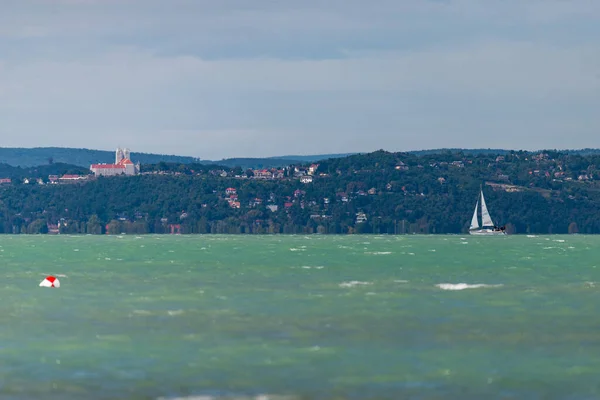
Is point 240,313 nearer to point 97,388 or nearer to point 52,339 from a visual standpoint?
point 52,339

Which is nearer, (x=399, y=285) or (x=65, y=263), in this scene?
(x=399, y=285)

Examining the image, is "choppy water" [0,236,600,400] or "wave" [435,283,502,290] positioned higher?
"choppy water" [0,236,600,400]

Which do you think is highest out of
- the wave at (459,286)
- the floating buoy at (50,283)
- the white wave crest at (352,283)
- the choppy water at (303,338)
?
the choppy water at (303,338)

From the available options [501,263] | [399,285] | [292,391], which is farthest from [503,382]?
[501,263]

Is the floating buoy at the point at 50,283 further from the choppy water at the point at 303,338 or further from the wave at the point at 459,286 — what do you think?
Result: the wave at the point at 459,286

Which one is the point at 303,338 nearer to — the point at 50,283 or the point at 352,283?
the point at 352,283

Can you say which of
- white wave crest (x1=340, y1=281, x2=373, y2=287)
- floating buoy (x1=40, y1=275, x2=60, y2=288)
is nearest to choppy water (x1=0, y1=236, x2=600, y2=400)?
white wave crest (x1=340, y1=281, x2=373, y2=287)

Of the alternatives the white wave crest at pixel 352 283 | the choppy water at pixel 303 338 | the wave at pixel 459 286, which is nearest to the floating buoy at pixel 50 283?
the choppy water at pixel 303 338

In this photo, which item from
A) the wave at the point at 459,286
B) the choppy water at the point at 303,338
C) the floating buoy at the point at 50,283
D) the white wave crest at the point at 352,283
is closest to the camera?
the choppy water at the point at 303,338

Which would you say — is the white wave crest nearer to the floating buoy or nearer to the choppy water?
the choppy water
